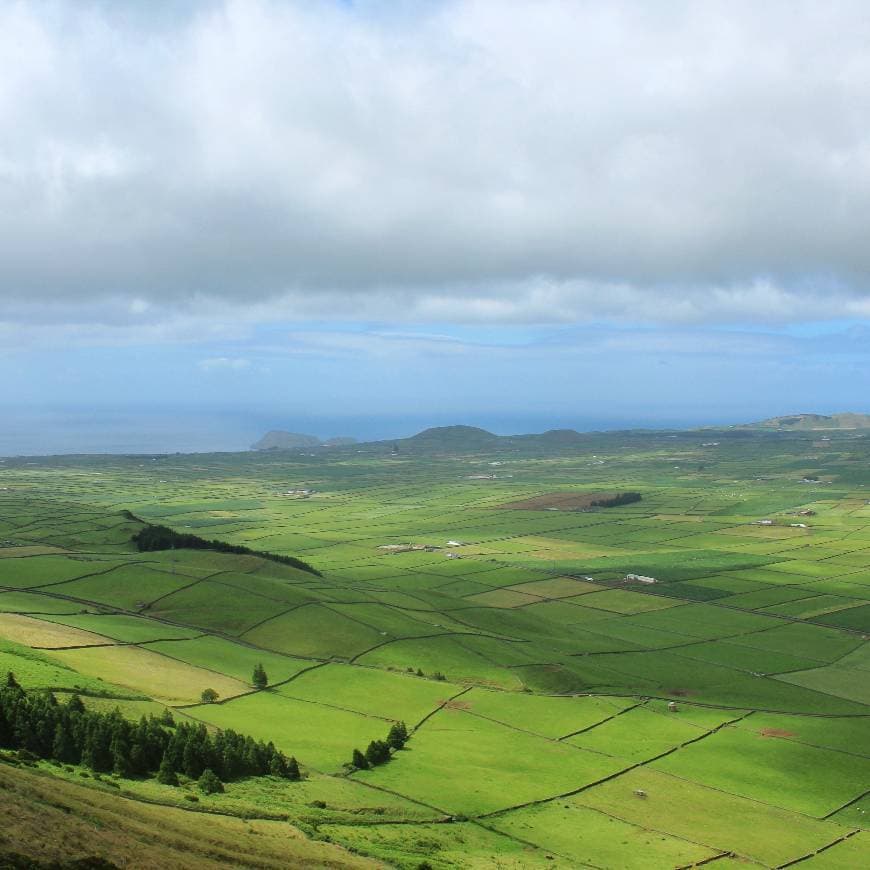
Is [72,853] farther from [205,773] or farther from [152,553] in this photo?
[152,553]

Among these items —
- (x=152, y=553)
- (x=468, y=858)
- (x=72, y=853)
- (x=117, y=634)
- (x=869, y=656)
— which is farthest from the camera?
(x=152, y=553)

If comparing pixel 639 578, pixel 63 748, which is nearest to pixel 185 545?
pixel 639 578

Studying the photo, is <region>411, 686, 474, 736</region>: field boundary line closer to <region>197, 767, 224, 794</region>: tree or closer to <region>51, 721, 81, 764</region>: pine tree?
<region>197, 767, 224, 794</region>: tree

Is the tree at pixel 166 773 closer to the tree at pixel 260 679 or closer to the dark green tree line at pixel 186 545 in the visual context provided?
the tree at pixel 260 679

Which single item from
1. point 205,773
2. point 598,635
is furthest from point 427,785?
point 598,635

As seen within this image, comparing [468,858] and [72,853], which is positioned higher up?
[72,853]

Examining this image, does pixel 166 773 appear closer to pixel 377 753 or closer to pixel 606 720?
pixel 377 753

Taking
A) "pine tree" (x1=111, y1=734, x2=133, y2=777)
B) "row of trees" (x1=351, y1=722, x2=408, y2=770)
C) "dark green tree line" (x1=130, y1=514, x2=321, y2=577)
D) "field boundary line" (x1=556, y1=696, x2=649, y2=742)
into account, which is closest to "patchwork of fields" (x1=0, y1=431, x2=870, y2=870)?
"field boundary line" (x1=556, y1=696, x2=649, y2=742)
